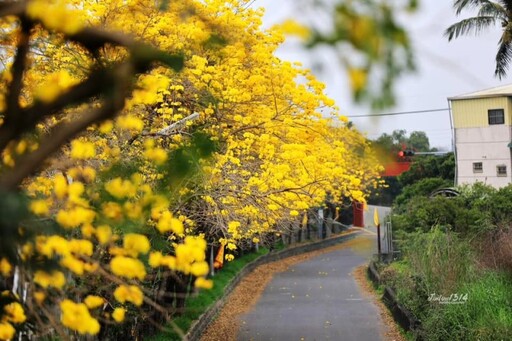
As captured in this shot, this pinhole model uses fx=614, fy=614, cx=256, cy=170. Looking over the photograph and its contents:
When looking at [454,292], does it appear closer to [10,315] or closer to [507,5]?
[10,315]

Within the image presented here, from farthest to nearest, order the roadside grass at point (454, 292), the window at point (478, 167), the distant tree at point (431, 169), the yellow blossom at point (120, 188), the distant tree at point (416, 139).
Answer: the distant tree at point (431, 169)
the window at point (478, 167)
the roadside grass at point (454, 292)
the distant tree at point (416, 139)
the yellow blossom at point (120, 188)

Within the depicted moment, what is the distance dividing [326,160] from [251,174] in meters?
1.21

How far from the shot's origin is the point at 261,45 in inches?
368

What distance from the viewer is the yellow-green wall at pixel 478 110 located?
2962 cm

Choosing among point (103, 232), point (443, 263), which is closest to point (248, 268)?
point (443, 263)

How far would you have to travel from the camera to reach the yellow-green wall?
29.6m

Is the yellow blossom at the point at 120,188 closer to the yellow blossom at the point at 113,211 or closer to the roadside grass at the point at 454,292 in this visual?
the yellow blossom at the point at 113,211

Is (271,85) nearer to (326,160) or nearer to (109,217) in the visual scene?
(326,160)

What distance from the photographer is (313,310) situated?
53.6 ft

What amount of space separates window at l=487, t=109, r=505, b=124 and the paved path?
10.3 m

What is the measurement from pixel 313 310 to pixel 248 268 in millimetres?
9670

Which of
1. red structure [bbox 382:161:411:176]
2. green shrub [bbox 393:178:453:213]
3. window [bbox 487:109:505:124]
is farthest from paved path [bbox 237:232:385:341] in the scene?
window [bbox 487:109:505:124]

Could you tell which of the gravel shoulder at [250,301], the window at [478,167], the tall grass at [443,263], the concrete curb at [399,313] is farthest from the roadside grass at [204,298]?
the window at [478,167]

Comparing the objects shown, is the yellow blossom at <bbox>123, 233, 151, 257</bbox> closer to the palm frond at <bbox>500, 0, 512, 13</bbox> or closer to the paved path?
the paved path
